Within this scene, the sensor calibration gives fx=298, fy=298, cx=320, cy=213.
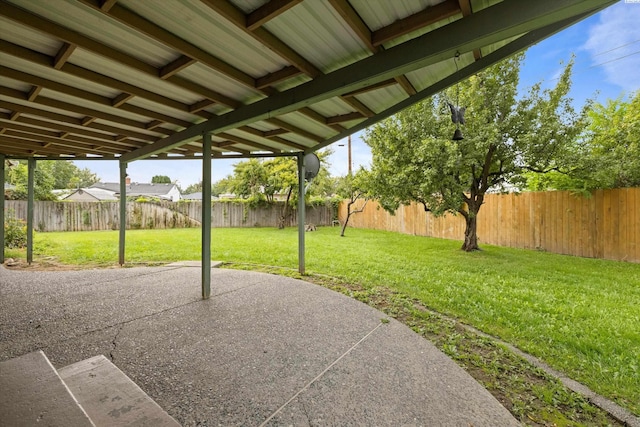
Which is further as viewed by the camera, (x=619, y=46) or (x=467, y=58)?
(x=619, y=46)

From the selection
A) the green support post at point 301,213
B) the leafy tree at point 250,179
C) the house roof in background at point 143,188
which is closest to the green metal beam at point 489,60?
the green support post at point 301,213

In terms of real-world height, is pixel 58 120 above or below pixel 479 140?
below

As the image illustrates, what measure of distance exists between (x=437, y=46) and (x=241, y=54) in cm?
138

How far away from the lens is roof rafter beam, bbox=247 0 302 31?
1616 millimetres

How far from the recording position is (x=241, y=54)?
223 centimetres

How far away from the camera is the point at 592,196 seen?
6.64 m

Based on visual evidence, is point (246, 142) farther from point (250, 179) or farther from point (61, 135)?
point (250, 179)

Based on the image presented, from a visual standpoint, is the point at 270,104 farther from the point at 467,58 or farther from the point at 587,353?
the point at 587,353

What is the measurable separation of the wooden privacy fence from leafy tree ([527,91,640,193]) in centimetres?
40

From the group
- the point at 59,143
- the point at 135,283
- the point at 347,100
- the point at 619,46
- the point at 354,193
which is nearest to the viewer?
the point at 347,100

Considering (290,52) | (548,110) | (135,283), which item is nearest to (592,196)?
(548,110)

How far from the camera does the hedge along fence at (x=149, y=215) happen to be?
11.9 m

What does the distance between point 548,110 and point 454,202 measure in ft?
8.67

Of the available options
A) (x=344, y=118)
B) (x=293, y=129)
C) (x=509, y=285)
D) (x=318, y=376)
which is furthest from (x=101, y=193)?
(x=509, y=285)
